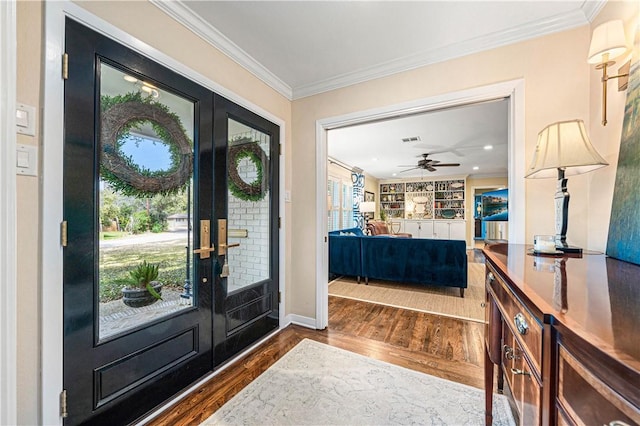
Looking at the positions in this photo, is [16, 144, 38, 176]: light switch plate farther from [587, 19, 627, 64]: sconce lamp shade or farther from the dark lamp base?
[587, 19, 627, 64]: sconce lamp shade

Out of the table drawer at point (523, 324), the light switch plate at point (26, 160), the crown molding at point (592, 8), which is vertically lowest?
the table drawer at point (523, 324)

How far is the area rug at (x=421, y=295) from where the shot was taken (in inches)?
123

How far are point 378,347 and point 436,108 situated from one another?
6.88 ft

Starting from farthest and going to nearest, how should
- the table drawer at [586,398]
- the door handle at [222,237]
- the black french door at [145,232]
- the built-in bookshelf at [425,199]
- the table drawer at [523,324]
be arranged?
the built-in bookshelf at [425,199], the door handle at [222,237], the black french door at [145,232], the table drawer at [523,324], the table drawer at [586,398]

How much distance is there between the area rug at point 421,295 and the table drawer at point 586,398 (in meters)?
2.72

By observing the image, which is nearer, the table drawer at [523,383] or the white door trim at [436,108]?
the table drawer at [523,383]

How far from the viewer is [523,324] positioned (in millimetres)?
723

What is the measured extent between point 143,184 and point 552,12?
2808mm

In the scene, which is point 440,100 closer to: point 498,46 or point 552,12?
point 498,46

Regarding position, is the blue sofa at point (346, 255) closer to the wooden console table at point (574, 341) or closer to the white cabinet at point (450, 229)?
the wooden console table at point (574, 341)

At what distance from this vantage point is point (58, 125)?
3.75ft

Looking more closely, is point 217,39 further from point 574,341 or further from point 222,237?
point 574,341

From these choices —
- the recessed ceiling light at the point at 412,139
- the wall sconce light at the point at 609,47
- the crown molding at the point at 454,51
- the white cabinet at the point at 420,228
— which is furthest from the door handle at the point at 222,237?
the white cabinet at the point at 420,228

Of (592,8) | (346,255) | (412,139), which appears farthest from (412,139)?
(592,8)
